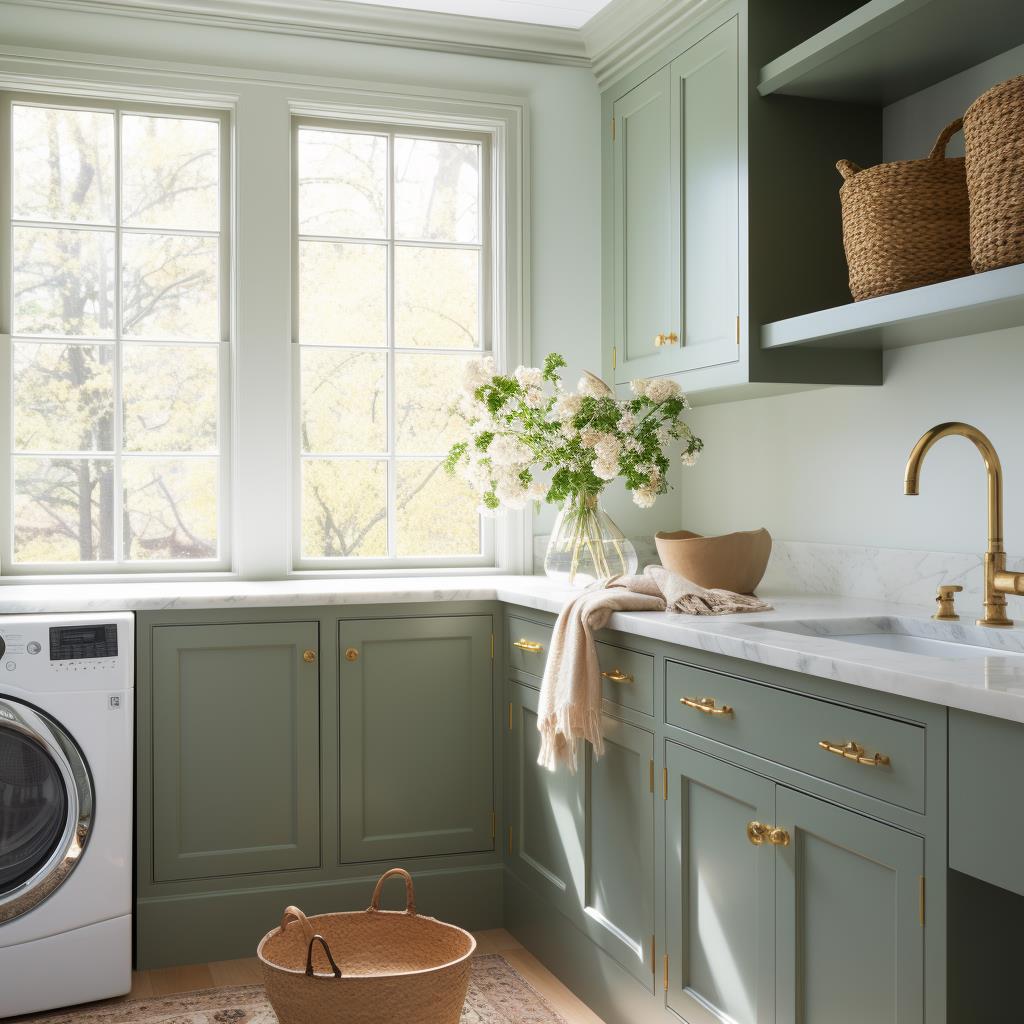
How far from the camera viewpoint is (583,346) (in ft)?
11.4

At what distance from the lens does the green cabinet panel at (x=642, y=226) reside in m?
3.03

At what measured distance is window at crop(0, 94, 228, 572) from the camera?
3.10 meters

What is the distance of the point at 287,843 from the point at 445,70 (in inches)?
91.0

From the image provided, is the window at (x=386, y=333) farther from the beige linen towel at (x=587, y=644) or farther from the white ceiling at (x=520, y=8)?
the beige linen towel at (x=587, y=644)

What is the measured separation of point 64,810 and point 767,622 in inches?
65.3

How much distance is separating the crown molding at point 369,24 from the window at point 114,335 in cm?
27

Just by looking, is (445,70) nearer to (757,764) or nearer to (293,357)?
(293,357)

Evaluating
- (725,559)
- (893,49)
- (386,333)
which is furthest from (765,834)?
(386,333)

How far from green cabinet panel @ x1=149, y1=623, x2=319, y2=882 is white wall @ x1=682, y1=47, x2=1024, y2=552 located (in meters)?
1.34

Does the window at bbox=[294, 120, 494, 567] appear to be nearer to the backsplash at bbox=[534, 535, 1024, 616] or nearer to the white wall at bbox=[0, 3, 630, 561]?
the white wall at bbox=[0, 3, 630, 561]

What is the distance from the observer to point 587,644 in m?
2.30

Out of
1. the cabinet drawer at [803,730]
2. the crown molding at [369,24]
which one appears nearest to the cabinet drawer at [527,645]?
the cabinet drawer at [803,730]

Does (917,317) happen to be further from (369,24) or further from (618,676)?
(369,24)

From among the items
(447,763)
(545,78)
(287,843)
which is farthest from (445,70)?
(287,843)
